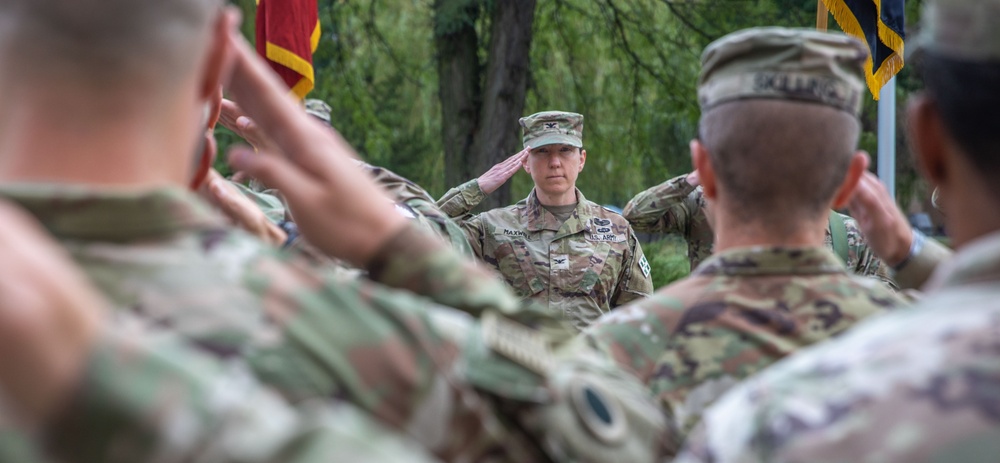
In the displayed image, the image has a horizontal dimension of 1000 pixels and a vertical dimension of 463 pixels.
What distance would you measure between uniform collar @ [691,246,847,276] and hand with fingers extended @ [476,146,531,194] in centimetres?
505

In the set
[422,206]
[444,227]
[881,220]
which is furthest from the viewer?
[422,206]

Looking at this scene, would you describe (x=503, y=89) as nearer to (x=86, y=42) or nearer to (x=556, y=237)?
(x=556, y=237)

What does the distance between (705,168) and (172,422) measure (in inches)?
70.5

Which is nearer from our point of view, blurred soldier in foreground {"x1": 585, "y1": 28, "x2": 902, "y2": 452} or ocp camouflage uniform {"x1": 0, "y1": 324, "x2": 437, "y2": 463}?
ocp camouflage uniform {"x1": 0, "y1": 324, "x2": 437, "y2": 463}

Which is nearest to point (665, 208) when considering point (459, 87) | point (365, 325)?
point (459, 87)

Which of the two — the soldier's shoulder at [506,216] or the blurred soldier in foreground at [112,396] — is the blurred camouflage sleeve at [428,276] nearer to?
the blurred soldier in foreground at [112,396]

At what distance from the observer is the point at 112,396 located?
930 millimetres

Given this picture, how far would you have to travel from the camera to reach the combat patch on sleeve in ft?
5.21

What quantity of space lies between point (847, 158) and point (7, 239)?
1984 mm

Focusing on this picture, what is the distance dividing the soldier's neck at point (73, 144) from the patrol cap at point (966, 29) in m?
1.05

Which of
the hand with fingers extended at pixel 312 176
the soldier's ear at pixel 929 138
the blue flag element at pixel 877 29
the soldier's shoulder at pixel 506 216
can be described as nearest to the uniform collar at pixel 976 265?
the soldier's ear at pixel 929 138

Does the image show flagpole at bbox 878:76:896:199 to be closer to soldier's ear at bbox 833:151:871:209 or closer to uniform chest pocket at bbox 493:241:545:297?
uniform chest pocket at bbox 493:241:545:297

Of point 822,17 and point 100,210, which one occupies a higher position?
point 100,210

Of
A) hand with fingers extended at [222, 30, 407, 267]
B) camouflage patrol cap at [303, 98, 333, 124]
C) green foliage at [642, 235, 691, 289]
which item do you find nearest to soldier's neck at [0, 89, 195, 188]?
hand with fingers extended at [222, 30, 407, 267]
